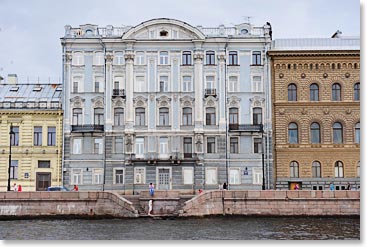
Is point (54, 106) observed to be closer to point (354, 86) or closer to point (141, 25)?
point (141, 25)

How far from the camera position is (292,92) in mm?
33969

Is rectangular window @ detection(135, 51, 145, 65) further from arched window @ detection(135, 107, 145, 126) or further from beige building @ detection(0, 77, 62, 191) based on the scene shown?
beige building @ detection(0, 77, 62, 191)

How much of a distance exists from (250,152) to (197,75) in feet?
15.3

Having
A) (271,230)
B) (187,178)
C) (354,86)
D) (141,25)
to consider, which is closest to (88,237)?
(271,230)

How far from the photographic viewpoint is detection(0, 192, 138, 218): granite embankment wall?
26.3 m

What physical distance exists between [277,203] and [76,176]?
11096mm

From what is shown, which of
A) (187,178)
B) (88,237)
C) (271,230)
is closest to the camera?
(88,237)

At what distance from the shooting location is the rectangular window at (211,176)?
108 feet

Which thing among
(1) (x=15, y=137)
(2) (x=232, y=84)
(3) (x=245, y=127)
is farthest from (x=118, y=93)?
(3) (x=245, y=127)

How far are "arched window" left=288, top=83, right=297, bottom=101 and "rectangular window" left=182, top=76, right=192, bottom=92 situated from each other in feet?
16.3

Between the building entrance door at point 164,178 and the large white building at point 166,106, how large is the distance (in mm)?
49

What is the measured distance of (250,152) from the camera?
33.4 meters

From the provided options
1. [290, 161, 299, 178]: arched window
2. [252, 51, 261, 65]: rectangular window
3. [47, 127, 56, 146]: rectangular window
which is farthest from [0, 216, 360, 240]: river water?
[252, 51, 261, 65]: rectangular window

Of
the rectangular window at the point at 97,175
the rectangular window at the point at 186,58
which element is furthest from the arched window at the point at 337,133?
the rectangular window at the point at 97,175
